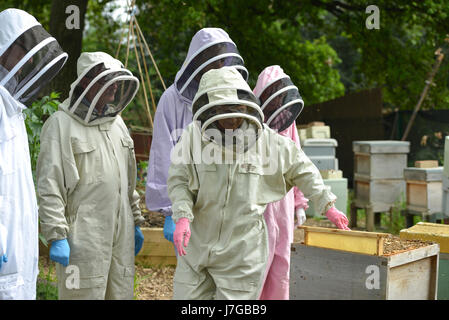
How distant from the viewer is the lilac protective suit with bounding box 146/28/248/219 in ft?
12.2

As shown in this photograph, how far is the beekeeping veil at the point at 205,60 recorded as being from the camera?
3.74 m

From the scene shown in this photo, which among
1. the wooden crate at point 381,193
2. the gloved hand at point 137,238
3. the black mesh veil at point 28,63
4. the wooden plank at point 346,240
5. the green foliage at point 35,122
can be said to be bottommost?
the wooden crate at point 381,193

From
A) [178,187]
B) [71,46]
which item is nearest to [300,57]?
[71,46]

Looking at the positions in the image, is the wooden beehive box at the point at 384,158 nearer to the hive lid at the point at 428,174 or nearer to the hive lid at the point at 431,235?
the hive lid at the point at 428,174

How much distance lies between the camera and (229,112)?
→ 2.94 m

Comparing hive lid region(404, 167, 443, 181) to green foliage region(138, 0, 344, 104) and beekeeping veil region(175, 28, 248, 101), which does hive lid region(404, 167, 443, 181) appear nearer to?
green foliage region(138, 0, 344, 104)

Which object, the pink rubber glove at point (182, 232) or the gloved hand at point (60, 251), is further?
the gloved hand at point (60, 251)

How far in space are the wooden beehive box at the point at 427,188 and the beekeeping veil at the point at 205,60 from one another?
173 inches

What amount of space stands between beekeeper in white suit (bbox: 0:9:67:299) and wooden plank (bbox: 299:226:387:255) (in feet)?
4.78

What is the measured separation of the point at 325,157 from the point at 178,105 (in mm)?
5699

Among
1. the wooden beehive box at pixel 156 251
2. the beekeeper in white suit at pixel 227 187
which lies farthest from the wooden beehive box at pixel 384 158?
the beekeeper in white suit at pixel 227 187

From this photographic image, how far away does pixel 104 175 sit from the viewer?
347cm

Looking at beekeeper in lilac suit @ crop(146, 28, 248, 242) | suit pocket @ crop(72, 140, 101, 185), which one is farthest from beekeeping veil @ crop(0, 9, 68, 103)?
beekeeper in lilac suit @ crop(146, 28, 248, 242)
